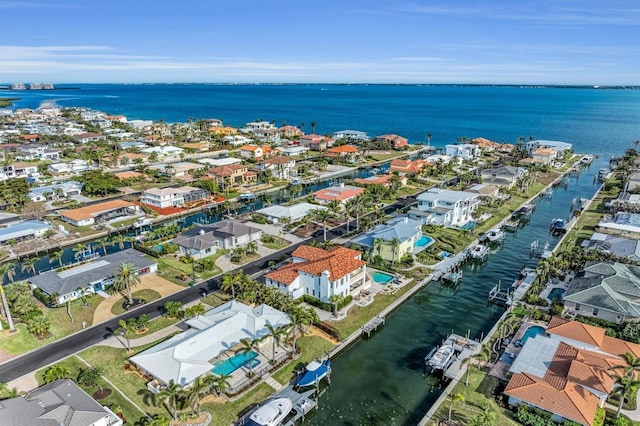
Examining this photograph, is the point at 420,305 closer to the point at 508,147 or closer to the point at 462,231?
the point at 462,231

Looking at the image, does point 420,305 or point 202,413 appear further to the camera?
point 420,305

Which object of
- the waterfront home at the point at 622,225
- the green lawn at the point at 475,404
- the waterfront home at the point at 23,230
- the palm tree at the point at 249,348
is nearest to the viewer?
the green lawn at the point at 475,404

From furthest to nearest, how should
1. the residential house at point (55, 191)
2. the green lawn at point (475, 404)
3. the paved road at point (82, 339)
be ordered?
the residential house at point (55, 191) < the paved road at point (82, 339) < the green lawn at point (475, 404)

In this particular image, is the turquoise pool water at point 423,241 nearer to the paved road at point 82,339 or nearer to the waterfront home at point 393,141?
the paved road at point 82,339

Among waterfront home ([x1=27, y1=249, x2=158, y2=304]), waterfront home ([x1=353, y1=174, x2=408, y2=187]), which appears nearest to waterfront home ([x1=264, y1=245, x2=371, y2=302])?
waterfront home ([x1=27, y1=249, x2=158, y2=304])

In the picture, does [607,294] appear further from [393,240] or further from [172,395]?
[172,395]

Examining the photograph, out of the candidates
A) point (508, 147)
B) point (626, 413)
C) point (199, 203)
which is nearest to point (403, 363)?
point (626, 413)

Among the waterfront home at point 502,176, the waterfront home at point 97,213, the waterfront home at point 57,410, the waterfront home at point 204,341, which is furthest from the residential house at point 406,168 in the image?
the waterfront home at point 57,410

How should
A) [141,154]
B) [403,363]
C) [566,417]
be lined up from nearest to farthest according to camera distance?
1. [566,417]
2. [403,363]
3. [141,154]
